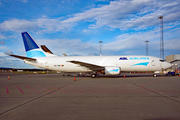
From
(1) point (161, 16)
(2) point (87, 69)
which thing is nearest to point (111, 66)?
(2) point (87, 69)

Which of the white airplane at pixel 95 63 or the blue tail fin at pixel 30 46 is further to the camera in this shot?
the blue tail fin at pixel 30 46

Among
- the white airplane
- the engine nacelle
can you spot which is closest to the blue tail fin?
the white airplane

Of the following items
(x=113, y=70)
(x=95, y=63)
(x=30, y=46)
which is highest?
(x=30, y=46)

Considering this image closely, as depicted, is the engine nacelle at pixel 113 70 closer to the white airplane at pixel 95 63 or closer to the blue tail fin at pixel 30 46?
the white airplane at pixel 95 63

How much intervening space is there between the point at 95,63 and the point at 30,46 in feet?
40.1

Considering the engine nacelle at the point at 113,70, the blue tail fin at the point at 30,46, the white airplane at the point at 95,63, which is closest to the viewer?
the engine nacelle at the point at 113,70

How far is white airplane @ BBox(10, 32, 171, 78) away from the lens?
22553 mm

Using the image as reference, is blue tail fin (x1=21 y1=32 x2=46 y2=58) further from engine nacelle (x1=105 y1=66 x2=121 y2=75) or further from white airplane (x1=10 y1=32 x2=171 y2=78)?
engine nacelle (x1=105 y1=66 x2=121 y2=75)

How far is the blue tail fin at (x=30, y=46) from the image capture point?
23.9 metres

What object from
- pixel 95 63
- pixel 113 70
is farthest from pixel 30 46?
pixel 113 70

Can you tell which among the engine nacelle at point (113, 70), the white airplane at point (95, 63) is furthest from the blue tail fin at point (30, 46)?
the engine nacelle at point (113, 70)

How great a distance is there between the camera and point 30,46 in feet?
80.0

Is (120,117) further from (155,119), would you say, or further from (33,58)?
(33,58)

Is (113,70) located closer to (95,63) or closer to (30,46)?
(95,63)
